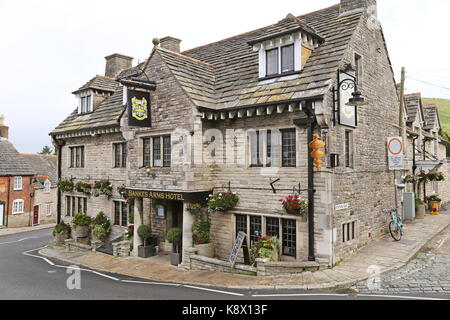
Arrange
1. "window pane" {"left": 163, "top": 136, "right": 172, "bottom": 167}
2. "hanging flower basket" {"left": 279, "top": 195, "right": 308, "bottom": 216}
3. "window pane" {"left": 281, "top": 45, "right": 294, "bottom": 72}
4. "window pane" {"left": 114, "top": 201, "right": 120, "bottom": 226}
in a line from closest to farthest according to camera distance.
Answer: "hanging flower basket" {"left": 279, "top": 195, "right": 308, "bottom": 216}
"window pane" {"left": 281, "top": 45, "right": 294, "bottom": 72}
"window pane" {"left": 163, "top": 136, "right": 172, "bottom": 167}
"window pane" {"left": 114, "top": 201, "right": 120, "bottom": 226}

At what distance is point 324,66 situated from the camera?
40.3 feet

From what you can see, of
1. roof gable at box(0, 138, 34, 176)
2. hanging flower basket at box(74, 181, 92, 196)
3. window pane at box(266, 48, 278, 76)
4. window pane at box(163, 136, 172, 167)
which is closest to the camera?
window pane at box(266, 48, 278, 76)

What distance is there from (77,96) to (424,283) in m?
22.8

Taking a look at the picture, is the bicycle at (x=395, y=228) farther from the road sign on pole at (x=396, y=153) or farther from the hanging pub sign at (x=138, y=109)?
the hanging pub sign at (x=138, y=109)

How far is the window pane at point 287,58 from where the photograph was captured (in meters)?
13.3

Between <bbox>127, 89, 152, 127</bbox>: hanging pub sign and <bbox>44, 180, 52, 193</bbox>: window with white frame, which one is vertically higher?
<bbox>127, 89, 152, 127</bbox>: hanging pub sign

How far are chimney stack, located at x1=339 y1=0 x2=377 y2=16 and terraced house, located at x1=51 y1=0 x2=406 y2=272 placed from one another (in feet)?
0.14

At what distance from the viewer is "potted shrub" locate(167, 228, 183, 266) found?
46.8 feet

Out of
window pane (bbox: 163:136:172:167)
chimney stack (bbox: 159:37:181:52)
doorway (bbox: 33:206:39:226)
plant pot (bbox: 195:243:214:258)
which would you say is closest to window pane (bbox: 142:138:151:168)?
window pane (bbox: 163:136:172:167)

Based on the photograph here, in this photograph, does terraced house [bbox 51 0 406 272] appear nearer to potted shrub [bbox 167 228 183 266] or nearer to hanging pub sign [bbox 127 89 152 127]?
hanging pub sign [bbox 127 89 152 127]

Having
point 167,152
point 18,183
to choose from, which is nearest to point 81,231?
point 167,152

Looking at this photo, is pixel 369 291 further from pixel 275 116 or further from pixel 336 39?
pixel 336 39

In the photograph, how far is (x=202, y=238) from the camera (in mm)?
13977

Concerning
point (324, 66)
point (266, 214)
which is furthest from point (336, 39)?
point (266, 214)
